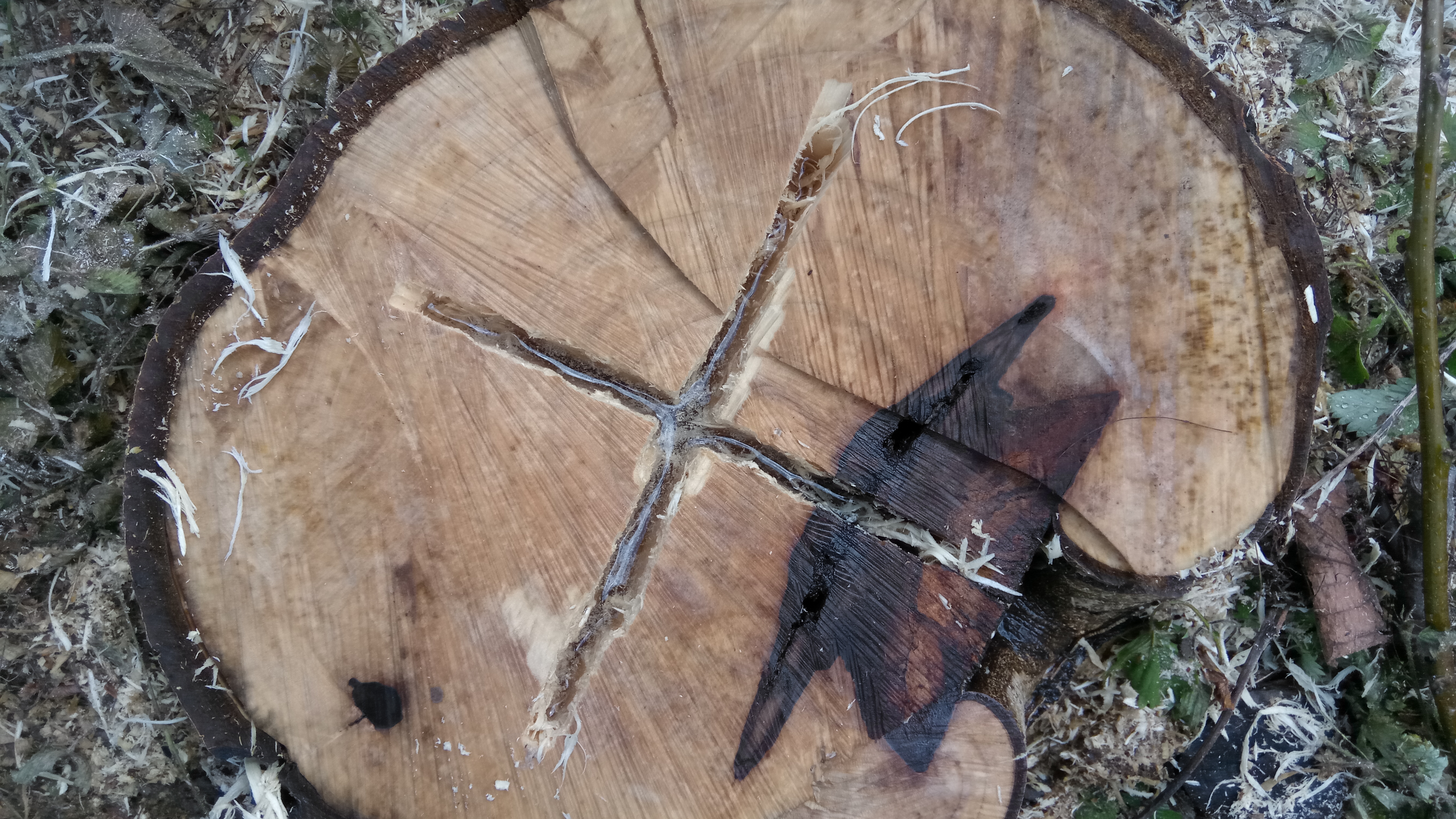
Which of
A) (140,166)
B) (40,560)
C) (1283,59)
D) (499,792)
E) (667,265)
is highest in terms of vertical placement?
(1283,59)

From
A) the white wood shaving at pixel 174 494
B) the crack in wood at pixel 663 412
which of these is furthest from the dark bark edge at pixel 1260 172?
the white wood shaving at pixel 174 494

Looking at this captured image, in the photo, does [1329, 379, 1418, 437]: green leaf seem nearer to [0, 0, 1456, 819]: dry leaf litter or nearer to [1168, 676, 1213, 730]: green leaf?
[0, 0, 1456, 819]: dry leaf litter

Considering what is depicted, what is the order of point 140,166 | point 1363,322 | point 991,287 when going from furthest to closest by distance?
point 1363,322
point 140,166
point 991,287

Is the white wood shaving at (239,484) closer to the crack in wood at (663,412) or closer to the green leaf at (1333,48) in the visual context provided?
the crack in wood at (663,412)

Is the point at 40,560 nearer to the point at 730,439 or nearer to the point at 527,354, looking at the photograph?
the point at 527,354

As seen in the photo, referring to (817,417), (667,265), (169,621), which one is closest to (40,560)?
(169,621)

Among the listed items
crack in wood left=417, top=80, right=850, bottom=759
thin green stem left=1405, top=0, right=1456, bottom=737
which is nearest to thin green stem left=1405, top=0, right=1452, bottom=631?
thin green stem left=1405, top=0, right=1456, bottom=737

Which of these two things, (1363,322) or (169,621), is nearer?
(169,621)
